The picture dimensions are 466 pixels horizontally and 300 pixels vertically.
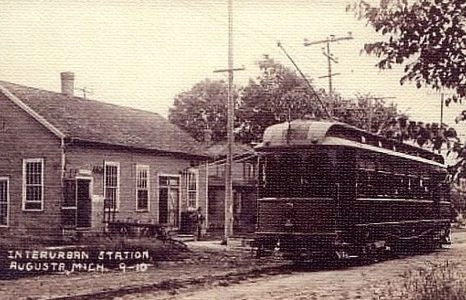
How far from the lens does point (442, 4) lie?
16.0 ft

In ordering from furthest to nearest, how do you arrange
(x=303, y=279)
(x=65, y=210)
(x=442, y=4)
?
1. (x=65, y=210)
2. (x=303, y=279)
3. (x=442, y=4)

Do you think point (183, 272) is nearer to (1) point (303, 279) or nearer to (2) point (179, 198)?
(1) point (303, 279)

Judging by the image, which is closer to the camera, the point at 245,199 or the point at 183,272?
the point at 183,272

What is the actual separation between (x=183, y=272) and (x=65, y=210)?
22.8 ft

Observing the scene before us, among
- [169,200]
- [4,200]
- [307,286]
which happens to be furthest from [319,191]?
[169,200]

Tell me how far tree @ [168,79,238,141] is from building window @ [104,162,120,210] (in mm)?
13189

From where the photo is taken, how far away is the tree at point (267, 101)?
2738 centimetres

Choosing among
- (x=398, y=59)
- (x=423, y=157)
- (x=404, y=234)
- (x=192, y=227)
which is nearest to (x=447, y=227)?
(x=423, y=157)

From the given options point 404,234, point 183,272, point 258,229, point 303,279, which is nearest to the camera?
point 303,279

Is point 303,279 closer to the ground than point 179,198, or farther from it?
closer to the ground

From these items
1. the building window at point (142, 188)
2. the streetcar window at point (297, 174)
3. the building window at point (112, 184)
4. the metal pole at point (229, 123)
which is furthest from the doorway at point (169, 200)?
the streetcar window at point (297, 174)

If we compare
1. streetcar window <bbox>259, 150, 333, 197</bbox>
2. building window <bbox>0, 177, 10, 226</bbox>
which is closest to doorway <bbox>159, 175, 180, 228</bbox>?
building window <bbox>0, 177, 10, 226</bbox>

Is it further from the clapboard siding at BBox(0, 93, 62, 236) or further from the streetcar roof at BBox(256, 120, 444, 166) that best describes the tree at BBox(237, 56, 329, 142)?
the streetcar roof at BBox(256, 120, 444, 166)

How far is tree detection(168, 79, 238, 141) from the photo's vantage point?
3434 centimetres
